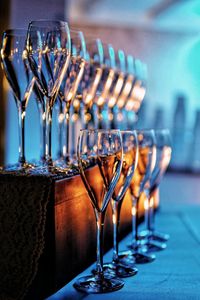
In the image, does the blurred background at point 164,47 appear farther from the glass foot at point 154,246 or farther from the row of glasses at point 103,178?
the row of glasses at point 103,178

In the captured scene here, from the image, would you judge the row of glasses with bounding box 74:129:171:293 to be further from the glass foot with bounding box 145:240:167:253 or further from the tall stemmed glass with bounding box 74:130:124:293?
the glass foot with bounding box 145:240:167:253

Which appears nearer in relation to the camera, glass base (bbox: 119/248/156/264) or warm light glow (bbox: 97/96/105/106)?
glass base (bbox: 119/248/156/264)

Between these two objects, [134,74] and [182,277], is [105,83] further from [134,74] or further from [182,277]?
[182,277]

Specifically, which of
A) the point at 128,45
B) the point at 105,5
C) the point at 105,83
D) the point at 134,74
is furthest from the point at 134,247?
the point at 128,45

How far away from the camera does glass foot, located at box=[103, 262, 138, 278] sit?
85cm

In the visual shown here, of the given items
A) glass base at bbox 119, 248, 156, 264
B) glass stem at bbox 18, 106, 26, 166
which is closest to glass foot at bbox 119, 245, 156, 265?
glass base at bbox 119, 248, 156, 264

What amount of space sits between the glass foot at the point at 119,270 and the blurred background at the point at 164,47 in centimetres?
647

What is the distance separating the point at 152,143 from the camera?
1099 mm

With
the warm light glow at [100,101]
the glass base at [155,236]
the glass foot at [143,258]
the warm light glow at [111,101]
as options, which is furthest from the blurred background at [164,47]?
the glass foot at [143,258]

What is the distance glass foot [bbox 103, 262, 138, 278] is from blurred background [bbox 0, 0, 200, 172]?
647cm

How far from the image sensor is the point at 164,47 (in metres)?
11.0

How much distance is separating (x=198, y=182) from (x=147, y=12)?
14.0 ft

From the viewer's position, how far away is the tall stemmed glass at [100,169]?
78 cm

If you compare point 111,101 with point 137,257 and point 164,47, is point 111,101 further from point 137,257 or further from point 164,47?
point 164,47
